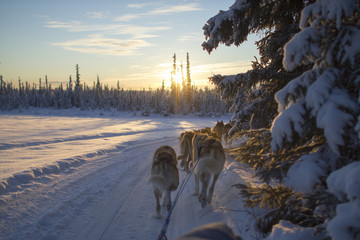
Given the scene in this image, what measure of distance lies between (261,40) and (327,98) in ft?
14.3

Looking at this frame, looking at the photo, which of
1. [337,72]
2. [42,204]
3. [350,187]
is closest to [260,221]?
[350,187]

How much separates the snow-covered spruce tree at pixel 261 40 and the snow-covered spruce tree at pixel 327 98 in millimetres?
2430

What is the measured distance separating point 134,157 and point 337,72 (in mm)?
8551

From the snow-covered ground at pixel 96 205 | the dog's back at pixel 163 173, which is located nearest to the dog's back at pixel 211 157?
the dog's back at pixel 163 173

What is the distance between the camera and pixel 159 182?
4.09 metres

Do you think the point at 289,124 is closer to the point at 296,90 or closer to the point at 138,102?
the point at 296,90

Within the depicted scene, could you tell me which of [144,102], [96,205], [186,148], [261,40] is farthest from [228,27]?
[144,102]

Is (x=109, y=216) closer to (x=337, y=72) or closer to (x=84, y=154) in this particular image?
(x=337, y=72)

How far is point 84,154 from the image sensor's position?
918 centimetres

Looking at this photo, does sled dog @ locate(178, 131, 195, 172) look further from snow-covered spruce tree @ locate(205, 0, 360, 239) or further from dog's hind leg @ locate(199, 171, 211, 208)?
snow-covered spruce tree @ locate(205, 0, 360, 239)

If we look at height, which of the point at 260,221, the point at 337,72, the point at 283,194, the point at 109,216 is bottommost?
the point at 109,216

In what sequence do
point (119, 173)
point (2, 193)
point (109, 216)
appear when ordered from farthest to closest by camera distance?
point (119, 173), point (2, 193), point (109, 216)

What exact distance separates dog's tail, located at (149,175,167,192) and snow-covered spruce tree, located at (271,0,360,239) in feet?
7.97

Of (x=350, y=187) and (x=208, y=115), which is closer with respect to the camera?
(x=350, y=187)
